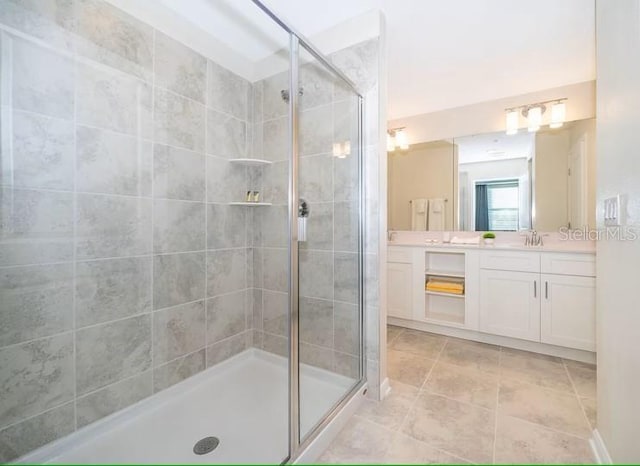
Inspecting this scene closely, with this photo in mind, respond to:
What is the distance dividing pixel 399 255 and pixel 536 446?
5.94ft

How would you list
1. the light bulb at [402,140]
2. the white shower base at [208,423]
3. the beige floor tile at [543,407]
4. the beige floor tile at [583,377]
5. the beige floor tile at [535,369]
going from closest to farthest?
the white shower base at [208,423]
the beige floor tile at [543,407]
the beige floor tile at [583,377]
the beige floor tile at [535,369]
the light bulb at [402,140]

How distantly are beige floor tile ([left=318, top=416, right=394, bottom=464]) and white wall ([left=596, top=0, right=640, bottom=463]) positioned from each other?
92cm

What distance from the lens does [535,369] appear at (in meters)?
2.12

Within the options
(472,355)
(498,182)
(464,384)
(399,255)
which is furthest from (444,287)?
(498,182)

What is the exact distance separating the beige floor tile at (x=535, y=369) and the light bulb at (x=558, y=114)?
6.81ft

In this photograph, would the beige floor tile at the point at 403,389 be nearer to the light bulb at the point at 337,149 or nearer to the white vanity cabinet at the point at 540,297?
the white vanity cabinet at the point at 540,297

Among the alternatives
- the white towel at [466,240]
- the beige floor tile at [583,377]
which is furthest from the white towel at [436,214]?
the beige floor tile at [583,377]

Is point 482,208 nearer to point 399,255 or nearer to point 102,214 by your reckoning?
point 399,255

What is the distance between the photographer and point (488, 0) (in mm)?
1652

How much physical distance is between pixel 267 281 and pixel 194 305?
1.83 ft

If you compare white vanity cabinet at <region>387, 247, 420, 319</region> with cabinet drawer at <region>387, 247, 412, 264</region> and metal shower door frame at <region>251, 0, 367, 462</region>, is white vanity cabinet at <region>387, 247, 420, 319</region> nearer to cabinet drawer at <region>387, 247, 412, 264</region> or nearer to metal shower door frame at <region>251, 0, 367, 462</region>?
cabinet drawer at <region>387, 247, 412, 264</region>

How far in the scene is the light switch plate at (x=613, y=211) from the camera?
1.01 metres

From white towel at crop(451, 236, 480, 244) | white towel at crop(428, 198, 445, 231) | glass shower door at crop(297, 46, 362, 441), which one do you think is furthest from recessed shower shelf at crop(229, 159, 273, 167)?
white towel at crop(451, 236, 480, 244)

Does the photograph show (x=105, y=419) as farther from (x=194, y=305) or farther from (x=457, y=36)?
(x=457, y=36)
